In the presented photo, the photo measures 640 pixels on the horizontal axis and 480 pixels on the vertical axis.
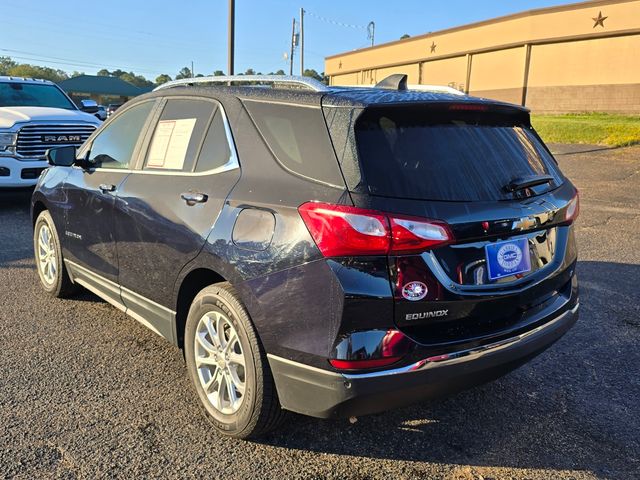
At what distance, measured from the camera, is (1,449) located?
2.70 meters

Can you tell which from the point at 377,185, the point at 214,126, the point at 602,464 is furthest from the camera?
the point at 214,126

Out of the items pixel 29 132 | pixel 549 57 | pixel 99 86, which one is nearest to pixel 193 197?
pixel 29 132

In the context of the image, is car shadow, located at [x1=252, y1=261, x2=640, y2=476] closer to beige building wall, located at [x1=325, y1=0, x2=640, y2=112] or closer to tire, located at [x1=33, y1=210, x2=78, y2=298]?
tire, located at [x1=33, y1=210, x2=78, y2=298]

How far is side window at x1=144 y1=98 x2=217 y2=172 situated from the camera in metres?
3.20

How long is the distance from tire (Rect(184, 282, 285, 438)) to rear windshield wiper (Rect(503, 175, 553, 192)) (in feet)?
4.63

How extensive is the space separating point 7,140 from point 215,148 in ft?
21.9

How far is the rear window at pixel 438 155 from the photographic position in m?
2.37

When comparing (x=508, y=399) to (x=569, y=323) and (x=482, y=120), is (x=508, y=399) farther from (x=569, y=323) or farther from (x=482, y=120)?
(x=482, y=120)

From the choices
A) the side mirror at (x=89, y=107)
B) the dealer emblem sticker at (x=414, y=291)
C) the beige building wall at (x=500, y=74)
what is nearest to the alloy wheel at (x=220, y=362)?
the dealer emblem sticker at (x=414, y=291)

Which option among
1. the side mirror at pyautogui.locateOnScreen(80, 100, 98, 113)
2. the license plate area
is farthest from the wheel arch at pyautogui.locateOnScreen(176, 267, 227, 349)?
the side mirror at pyautogui.locateOnScreen(80, 100, 98, 113)

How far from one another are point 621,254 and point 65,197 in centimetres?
603

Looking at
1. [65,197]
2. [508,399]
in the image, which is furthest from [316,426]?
[65,197]

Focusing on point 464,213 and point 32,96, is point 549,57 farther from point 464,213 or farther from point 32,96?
point 464,213

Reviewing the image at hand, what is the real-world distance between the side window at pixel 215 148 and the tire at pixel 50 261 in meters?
2.15
